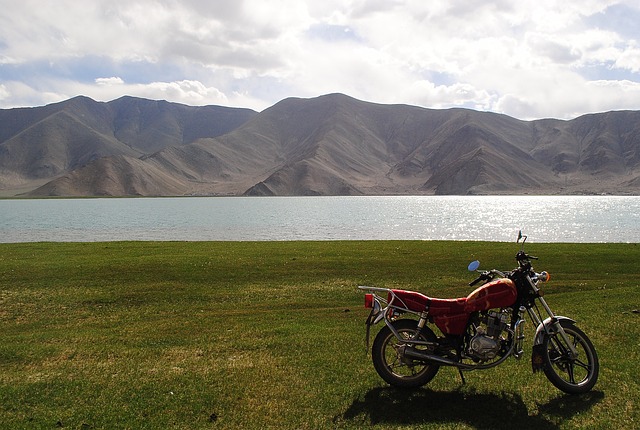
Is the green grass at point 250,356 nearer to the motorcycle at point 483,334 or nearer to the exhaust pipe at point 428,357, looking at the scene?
the motorcycle at point 483,334

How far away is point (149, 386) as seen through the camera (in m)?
8.96

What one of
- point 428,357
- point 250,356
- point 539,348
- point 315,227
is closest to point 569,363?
point 539,348

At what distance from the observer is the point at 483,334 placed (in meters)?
8.25

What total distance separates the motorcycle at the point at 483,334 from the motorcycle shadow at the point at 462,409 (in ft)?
0.91

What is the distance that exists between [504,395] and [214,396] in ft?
16.3

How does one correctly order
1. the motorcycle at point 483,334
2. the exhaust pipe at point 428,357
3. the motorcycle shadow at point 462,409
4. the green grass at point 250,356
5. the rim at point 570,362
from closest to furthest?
the motorcycle shadow at point 462,409
the green grass at point 250,356
the motorcycle at point 483,334
the exhaust pipe at point 428,357
the rim at point 570,362

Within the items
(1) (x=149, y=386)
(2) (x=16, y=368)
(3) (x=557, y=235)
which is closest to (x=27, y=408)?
(1) (x=149, y=386)

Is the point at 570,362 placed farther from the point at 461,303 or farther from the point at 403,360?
the point at 403,360

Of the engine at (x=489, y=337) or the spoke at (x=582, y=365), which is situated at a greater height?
the engine at (x=489, y=337)

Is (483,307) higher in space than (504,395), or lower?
higher

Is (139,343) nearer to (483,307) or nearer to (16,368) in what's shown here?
(16,368)

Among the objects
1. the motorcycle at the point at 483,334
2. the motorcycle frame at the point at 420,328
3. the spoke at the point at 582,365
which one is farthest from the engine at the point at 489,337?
the spoke at the point at 582,365

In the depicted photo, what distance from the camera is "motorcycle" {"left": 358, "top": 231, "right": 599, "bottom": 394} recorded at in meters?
8.20

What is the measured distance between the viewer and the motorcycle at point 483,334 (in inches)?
323
